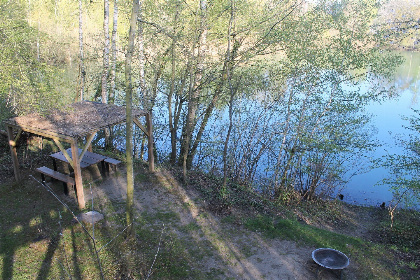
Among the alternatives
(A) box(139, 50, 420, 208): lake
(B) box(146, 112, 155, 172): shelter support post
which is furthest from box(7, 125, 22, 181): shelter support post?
(A) box(139, 50, 420, 208): lake

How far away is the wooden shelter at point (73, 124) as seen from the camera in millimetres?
A: 6582

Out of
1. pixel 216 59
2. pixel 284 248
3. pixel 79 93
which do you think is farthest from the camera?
pixel 79 93

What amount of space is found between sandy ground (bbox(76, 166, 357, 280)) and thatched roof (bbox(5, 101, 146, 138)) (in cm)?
181

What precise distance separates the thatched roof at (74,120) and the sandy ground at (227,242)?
1.81 meters

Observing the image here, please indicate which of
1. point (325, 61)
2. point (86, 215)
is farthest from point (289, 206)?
point (86, 215)

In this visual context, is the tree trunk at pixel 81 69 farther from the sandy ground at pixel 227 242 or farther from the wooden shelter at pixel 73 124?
the sandy ground at pixel 227 242

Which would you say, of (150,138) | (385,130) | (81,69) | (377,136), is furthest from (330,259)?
(385,130)

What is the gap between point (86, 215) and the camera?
6.60 m

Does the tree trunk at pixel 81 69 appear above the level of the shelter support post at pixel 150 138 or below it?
above

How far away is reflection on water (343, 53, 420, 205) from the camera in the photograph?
40.5ft

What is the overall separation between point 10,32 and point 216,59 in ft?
17.7

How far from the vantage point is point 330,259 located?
18.6 ft

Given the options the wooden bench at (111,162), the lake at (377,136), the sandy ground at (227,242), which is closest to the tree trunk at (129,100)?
the sandy ground at (227,242)

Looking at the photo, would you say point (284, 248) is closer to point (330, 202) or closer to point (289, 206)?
point (289, 206)
